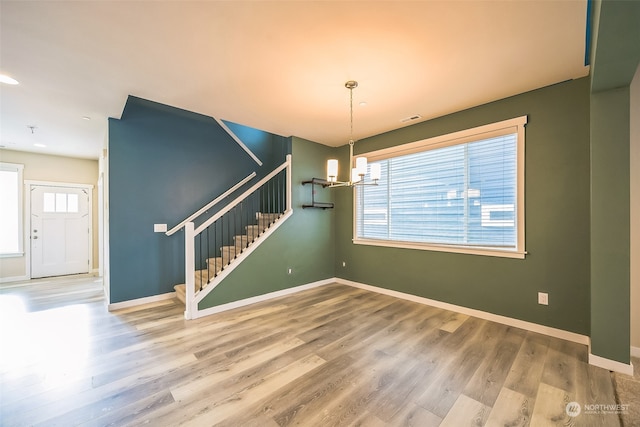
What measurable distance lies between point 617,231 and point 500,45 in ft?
6.11

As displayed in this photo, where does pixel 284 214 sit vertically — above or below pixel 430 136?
below

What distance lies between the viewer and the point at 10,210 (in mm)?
5211

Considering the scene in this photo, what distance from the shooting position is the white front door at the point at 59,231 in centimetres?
542

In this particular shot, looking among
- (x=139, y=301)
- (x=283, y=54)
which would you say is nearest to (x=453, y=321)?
(x=283, y=54)

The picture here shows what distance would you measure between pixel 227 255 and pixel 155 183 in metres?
1.62

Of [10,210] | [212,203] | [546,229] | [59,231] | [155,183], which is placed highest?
[155,183]

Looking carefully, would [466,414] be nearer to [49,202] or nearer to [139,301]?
[139,301]

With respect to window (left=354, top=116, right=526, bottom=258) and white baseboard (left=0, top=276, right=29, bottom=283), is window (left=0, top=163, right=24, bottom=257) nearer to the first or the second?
white baseboard (left=0, top=276, right=29, bottom=283)

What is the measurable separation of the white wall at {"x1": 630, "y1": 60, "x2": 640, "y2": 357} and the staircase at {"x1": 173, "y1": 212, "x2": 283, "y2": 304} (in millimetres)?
4214

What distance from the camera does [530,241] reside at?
9.65 ft

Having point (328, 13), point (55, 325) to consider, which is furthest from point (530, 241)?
point (55, 325)

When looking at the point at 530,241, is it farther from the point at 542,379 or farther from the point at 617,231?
the point at 542,379

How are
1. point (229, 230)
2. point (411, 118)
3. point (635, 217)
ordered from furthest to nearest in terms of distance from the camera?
point (229, 230)
point (411, 118)
point (635, 217)

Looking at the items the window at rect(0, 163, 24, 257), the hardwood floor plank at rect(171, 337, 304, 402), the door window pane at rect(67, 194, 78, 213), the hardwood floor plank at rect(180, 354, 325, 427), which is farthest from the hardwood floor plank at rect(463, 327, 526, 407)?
the window at rect(0, 163, 24, 257)
